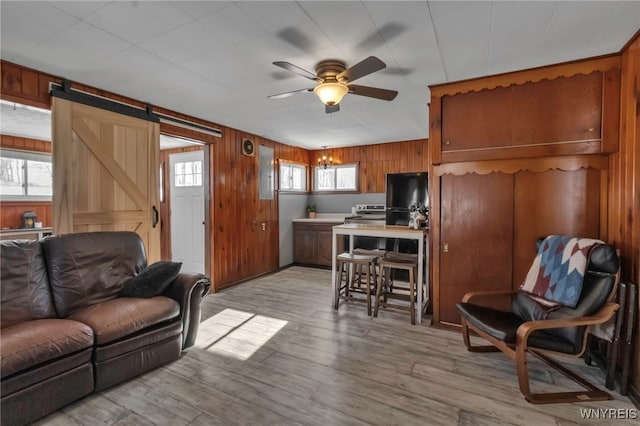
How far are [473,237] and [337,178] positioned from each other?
3934 millimetres

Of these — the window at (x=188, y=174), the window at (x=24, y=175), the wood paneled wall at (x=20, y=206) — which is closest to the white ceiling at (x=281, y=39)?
the window at (x=188, y=174)

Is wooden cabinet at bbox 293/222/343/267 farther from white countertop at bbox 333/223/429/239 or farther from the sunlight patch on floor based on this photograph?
the sunlight patch on floor

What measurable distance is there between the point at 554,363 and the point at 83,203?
14.4 ft

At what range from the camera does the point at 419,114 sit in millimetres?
4047

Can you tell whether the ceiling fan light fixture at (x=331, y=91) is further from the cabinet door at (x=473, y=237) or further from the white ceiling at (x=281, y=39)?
the cabinet door at (x=473, y=237)

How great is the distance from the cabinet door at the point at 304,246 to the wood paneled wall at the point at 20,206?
4743 millimetres

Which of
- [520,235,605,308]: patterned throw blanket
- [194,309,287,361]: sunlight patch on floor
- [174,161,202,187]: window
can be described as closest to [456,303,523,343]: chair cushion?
[520,235,605,308]: patterned throw blanket

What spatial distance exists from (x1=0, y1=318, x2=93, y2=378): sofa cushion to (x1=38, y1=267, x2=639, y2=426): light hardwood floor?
0.41 metres

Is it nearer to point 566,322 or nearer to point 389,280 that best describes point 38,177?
point 389,280

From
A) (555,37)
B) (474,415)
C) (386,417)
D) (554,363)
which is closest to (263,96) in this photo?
(555,37)

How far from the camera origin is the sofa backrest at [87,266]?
2.29 meters

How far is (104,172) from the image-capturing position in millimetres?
3098

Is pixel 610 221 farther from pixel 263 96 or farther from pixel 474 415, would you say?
pixel 263 96

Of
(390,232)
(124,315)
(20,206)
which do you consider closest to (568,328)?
(390,232)
